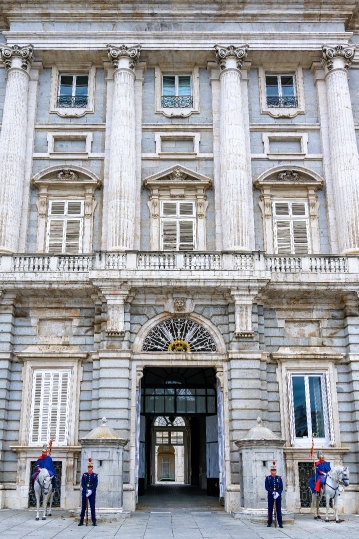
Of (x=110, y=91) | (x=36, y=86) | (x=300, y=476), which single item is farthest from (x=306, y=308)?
(x=36, y=86)

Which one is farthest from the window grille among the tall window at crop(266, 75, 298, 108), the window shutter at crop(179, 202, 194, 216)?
the tall window at crop(266, 75, 298, 108)

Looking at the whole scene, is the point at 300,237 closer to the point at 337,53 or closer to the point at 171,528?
the point at 337,53

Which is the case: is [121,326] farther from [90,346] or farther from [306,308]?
[306,308]

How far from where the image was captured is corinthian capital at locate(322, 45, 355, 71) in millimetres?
26956

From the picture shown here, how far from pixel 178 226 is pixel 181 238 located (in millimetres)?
529

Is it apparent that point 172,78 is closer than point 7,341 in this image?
No

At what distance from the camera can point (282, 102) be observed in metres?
27.5

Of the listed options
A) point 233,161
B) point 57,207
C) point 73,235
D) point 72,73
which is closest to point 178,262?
point 73,235

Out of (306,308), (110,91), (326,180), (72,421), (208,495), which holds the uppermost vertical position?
(110,91)

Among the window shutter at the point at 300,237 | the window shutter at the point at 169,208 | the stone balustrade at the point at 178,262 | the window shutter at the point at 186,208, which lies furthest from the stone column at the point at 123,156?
the window shutter at the point at 300,237

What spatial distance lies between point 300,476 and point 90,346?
8776mm

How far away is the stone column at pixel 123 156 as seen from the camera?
23906mm

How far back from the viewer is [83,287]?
877 inches

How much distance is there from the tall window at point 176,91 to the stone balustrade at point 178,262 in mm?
8168
